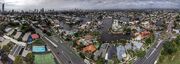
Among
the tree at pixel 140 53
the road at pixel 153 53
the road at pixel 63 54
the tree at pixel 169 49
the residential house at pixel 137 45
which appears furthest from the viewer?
the residential house at pixel 137 45

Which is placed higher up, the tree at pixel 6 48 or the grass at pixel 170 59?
the tree at pixel 6 48

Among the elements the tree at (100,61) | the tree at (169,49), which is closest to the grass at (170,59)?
the tree at (169,49)

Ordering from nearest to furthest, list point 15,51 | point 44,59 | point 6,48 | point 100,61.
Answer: point 44,59, point 100,61, point 15,51, point 6,48

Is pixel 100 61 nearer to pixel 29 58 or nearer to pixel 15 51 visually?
pixel 29 58

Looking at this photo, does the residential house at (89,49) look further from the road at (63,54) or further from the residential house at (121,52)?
the residential house at (121,52)

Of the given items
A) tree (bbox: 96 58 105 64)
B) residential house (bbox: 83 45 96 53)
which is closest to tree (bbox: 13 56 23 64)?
tree (bbox: 96 58 105 64)

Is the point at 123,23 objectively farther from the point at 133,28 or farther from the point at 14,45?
the point at 14,45

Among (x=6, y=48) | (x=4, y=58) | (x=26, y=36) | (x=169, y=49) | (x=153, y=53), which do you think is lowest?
(x=153, y=53)

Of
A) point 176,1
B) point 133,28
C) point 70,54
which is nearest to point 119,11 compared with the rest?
point 176,1

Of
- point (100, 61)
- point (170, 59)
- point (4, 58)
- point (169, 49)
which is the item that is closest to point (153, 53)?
point (169, 49)
